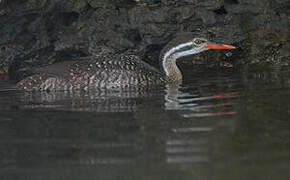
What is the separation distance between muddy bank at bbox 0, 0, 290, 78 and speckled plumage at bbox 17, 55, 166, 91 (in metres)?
1.34

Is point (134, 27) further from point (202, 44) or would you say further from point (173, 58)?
point (202, 44)

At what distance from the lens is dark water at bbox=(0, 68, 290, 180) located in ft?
11.9

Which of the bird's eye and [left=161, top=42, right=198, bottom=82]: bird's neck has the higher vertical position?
the bird's eye

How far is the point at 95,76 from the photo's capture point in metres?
8.59

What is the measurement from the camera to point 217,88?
7383mm

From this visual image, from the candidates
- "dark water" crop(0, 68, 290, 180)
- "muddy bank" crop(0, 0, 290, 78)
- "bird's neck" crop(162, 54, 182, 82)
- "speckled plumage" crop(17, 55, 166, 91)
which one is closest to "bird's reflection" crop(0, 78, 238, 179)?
"dark water" crop(0, 68, 290, 180)

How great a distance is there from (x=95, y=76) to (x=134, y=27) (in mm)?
1946

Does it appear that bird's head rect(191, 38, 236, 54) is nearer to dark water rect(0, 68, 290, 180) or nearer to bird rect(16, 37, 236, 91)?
bird rect(16, 37, 236, 91)

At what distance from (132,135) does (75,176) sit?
3.59 ft

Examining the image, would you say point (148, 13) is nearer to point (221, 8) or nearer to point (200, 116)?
point (221, 8)

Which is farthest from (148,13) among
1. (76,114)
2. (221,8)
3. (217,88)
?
(76,114)

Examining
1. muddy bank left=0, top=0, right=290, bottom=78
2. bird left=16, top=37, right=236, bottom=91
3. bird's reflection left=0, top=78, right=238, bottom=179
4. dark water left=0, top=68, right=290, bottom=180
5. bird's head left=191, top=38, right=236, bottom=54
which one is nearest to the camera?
dark water left=0, top=68, right=290, bottom=180

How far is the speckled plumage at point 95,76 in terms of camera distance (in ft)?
28.1

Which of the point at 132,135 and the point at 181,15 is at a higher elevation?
the point at 181,15
